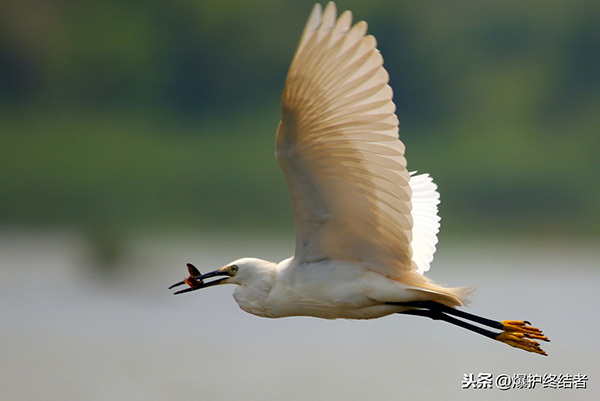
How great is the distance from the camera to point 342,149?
3.69 meters

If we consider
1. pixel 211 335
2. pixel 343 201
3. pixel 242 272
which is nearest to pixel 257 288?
pixel 242 272

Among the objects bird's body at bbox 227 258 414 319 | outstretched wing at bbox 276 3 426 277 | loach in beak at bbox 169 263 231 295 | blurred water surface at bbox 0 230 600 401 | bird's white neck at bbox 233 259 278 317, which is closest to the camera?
outstretched wing at bbox 276 3 426 277

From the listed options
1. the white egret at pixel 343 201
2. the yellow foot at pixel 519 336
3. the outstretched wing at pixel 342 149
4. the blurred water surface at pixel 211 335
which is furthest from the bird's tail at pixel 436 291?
the blurred water surface at pixel 211 335

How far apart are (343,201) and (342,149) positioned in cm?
27

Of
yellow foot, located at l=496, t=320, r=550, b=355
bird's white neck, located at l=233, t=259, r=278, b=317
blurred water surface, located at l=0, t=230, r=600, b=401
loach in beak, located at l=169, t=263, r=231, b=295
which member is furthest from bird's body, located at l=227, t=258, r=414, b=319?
blurred water surface, located at l=0, t=230, r=600, b=401

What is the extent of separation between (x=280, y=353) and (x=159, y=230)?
24.6ft

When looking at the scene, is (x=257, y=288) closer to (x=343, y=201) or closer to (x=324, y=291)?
(x=324, y=291)

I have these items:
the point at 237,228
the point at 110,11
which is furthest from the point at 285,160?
the point at 110,11

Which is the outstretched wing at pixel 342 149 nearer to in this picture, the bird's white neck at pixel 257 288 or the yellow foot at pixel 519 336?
the bird's white neck at pixel 257 288

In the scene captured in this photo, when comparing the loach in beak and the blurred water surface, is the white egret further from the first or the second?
the blurred water surface

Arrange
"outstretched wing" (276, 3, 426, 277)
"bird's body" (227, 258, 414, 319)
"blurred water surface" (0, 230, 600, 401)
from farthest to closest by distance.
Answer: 1. "blurred water surface" (0, 230, 600, 401)
2. "bird's body" (227, 258, 414, 319)
3. "outstretched wing" (276, 3, 426, 277)

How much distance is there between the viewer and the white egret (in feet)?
11.5

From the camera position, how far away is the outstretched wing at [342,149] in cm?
348

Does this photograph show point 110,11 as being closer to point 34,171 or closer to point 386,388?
point 34,171
